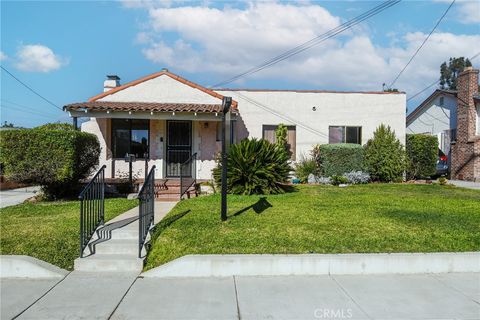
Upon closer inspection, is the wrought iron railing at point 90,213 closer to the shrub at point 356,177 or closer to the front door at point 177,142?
the front door at point 177,142

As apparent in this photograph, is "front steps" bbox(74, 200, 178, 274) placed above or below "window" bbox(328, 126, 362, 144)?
below

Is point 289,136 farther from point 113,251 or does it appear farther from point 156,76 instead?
point 113,251

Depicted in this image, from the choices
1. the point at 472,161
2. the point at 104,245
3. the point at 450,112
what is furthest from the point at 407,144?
the point at 104,245

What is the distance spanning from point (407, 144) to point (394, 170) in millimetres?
2479

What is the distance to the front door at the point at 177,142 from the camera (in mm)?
14086

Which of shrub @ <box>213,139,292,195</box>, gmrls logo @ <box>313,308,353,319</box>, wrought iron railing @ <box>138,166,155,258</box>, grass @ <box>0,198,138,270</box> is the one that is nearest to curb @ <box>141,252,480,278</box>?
wrought iron railing @ <box>138,166,155,258</box>

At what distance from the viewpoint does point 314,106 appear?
53.0 ft

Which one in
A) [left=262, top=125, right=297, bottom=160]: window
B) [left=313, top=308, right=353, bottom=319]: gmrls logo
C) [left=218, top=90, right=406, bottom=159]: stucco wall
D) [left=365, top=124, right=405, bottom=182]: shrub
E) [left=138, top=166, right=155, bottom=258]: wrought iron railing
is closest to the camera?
[left=313, top=308, right=353, bottom=319]: gmrls logo

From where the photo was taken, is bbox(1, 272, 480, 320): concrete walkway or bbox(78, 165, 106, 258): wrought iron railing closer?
bbox(1, 272, 480, 320): concrete walkway

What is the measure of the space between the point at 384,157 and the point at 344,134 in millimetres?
1969

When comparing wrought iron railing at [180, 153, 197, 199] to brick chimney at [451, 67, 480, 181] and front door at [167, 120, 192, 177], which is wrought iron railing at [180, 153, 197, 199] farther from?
brick chimney at [451, 67, 480, 181]

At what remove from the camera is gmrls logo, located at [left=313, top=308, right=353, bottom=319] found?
13.9ft

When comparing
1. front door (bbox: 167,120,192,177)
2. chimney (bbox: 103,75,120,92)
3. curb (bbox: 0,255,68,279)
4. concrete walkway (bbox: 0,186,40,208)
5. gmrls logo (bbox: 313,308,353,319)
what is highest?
chimney (bbox: 103,75,120,92)

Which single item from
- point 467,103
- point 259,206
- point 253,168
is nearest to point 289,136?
point 253,168
